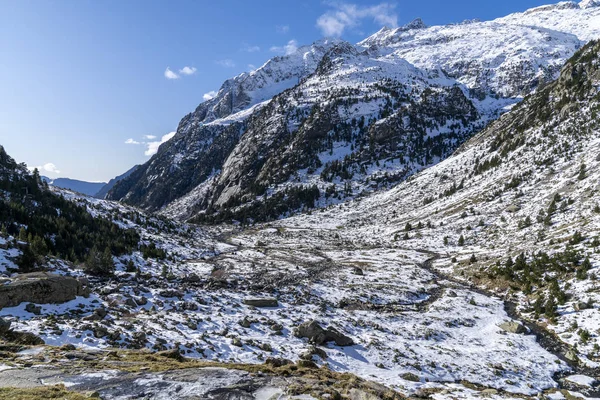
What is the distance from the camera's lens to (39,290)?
56.7 ft

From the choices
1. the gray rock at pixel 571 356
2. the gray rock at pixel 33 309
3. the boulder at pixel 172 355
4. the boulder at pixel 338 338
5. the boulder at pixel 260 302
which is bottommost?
the gray rock at pixel 571 356

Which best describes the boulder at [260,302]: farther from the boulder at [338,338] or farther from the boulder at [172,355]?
the boulder at [172,355]

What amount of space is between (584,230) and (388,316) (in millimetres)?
24960

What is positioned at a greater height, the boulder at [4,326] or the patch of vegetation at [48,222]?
the patch of vegetation at [48,222]

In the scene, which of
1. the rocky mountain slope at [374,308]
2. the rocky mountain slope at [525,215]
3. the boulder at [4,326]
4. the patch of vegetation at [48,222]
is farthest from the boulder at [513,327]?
the patch of vegetation at [48,222]

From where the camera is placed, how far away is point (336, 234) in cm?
7519

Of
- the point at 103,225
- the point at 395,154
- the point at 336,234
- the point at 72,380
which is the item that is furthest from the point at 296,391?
the point at 395,154

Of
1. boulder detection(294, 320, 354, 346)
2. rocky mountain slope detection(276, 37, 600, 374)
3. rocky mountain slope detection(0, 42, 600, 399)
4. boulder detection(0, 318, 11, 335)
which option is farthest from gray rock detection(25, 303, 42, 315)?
rocky mountain slope detection(276, 37, 600, 374)

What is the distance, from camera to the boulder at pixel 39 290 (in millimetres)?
16234

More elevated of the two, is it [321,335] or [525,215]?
[525,215]

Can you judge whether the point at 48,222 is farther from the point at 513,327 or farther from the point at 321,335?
the point at 513,327

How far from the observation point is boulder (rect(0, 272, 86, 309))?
16234 mm

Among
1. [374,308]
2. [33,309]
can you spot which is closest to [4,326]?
[33,309]

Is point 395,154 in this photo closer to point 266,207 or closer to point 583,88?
point 266,207
